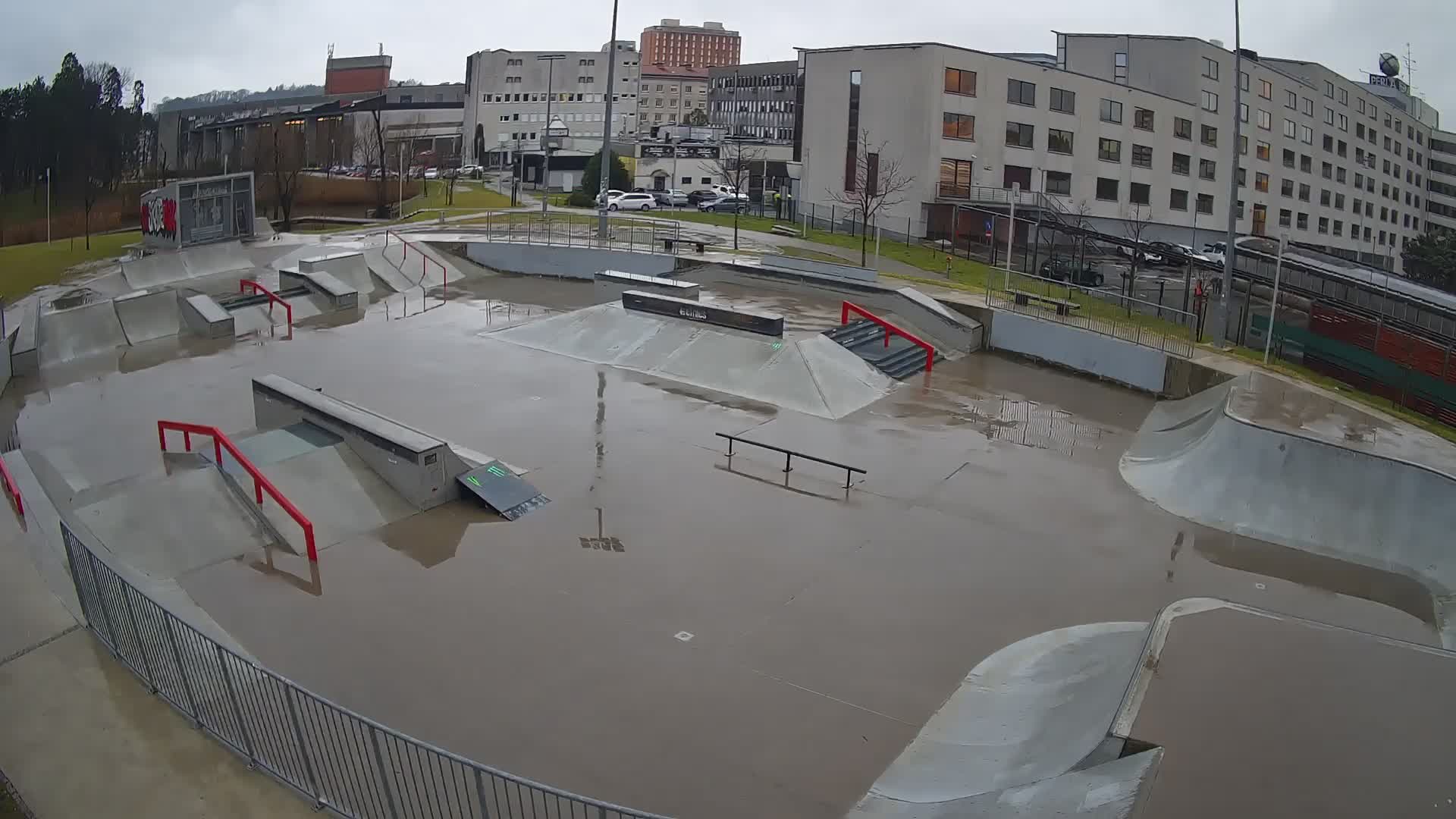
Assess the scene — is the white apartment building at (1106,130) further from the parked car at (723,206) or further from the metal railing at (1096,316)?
the metal railing at (1096,316)

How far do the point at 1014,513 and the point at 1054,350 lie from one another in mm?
11516

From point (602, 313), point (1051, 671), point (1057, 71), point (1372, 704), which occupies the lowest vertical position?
point (1051, 671)

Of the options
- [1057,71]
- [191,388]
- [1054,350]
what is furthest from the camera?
[1057,71]

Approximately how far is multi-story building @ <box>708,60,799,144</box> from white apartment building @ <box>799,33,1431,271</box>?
6942 cm

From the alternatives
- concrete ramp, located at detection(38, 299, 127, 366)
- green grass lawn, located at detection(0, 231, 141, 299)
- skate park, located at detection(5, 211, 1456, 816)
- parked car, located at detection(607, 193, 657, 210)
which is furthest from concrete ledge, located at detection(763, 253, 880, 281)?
parked car, located at detection(607, 193, 657, 210)

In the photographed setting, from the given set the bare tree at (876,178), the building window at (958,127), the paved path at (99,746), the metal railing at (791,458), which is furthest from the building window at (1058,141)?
the paved path at (99,746)

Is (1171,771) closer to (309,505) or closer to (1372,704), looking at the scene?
(1372,704)

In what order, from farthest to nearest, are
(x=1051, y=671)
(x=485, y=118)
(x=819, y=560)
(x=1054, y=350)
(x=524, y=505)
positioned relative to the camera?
(x=485, y=118) < (x=1054, y=350) < (x=524, y=505) < (x=819, y=560) < (x=1051, y=671)

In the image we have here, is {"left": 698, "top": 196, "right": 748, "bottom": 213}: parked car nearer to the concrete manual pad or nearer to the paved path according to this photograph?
the concrete manual pad

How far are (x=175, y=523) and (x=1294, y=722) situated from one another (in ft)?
43.3

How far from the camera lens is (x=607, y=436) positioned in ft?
62.6

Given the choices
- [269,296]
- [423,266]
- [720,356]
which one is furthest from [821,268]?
[269,296]

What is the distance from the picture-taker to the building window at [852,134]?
161ft

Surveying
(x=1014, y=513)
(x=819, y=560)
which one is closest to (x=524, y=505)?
(x=819, y=560)
